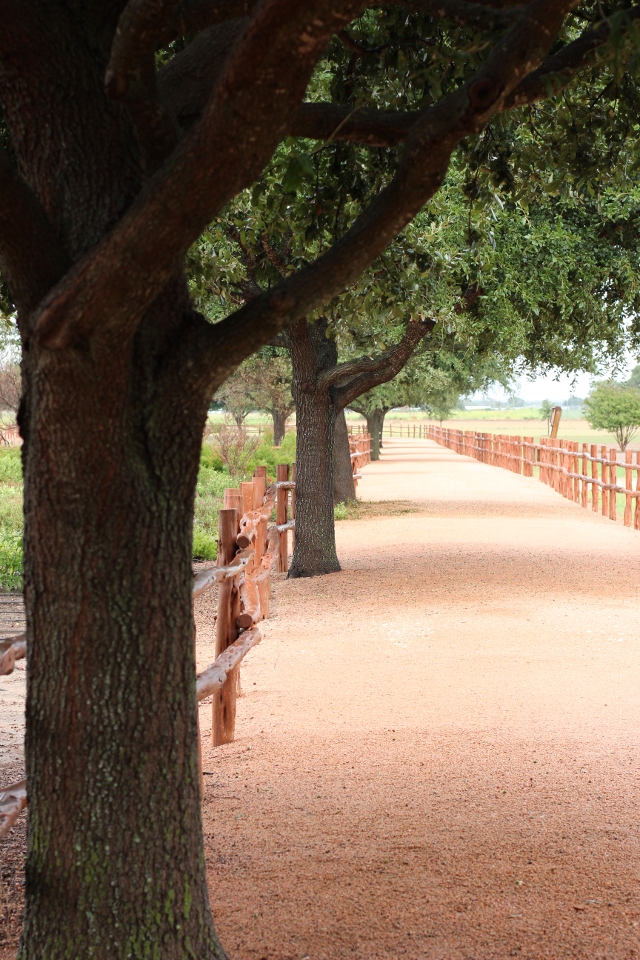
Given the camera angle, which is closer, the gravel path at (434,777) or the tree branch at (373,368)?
the gravel path at (434,777)

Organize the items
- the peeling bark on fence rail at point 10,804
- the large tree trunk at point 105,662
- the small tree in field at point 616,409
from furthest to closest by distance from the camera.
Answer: the small tree in field at point 616,409, the peeling bark on fence rail at point 10,804, the large tree trunk at point 105,662

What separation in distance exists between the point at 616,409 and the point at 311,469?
53067 mm

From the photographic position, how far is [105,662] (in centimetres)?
296

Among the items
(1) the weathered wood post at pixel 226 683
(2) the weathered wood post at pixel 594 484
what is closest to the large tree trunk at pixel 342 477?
(2) the weathered wood post at pixel 594 484

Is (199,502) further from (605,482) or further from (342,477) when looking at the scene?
(605,482)

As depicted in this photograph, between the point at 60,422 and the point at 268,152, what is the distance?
95cm

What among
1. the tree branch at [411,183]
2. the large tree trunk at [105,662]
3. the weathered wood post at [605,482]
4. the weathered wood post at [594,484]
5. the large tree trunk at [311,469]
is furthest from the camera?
the weathered wood post at [594,484]

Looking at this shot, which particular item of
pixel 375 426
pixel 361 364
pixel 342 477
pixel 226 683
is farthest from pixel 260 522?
pixel 375 426

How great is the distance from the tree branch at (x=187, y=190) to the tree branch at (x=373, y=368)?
1047 centimetres

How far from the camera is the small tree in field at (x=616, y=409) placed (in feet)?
204

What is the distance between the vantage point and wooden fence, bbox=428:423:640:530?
19125mm

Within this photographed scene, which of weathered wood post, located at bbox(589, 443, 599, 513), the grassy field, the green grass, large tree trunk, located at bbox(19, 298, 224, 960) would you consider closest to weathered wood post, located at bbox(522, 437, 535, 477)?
the grassy field

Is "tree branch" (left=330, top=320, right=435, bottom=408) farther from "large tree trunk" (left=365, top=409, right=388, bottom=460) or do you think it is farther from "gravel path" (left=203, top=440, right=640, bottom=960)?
"large tree trunk" (left=365, top=409, right=388, bottom=460)

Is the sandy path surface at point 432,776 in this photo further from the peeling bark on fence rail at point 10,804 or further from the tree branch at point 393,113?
the tree branch at point 393,113
